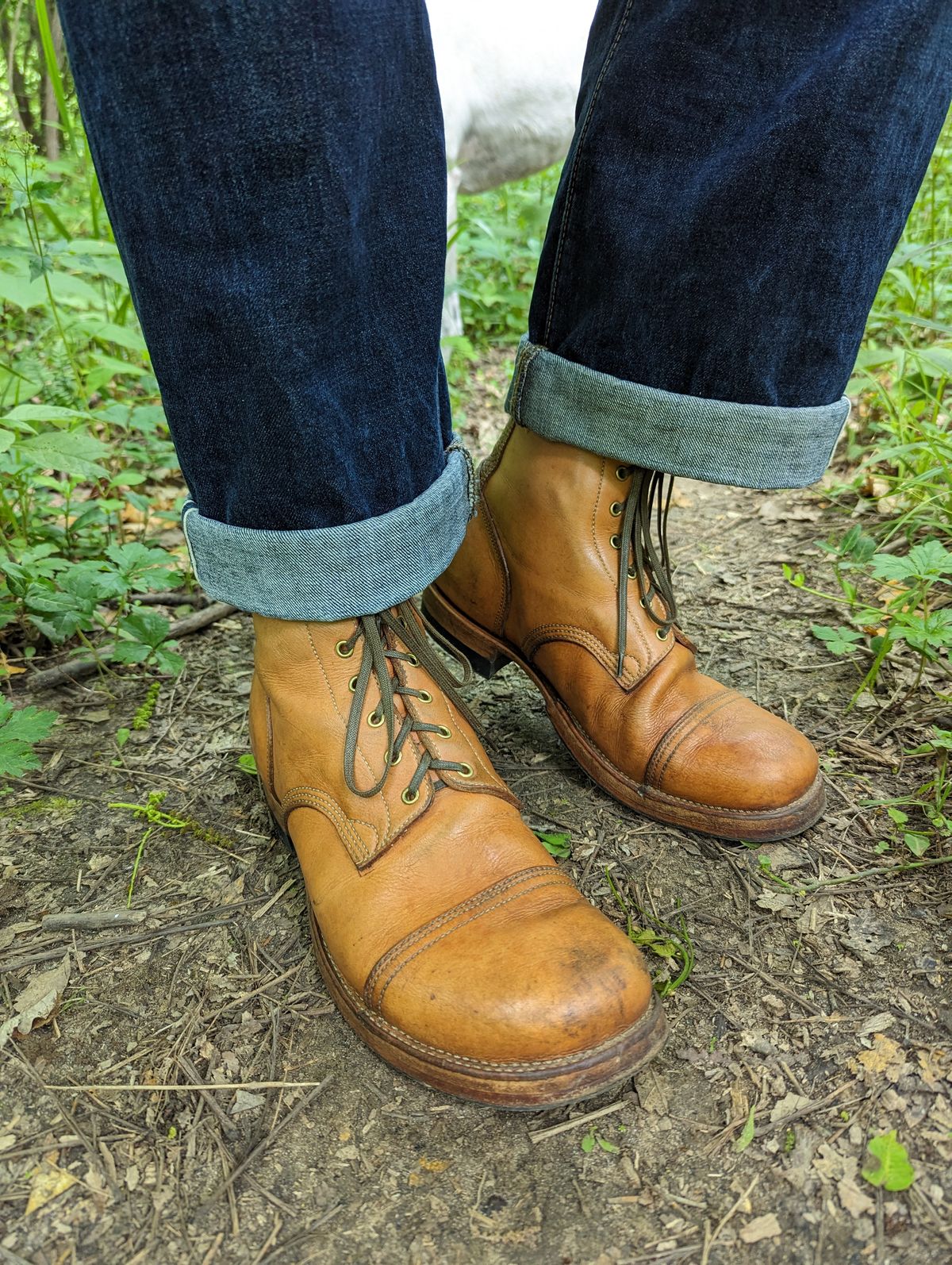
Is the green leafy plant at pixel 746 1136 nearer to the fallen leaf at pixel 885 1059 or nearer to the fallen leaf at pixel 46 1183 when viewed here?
the fallen leaf at pixel 885 1059

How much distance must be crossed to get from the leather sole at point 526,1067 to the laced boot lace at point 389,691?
0.26 metres

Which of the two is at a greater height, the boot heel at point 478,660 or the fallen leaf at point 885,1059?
the boot heel at point 478,660

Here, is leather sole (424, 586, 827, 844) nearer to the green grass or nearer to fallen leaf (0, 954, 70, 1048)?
the green grass

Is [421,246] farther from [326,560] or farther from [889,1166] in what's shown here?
[889,1166]

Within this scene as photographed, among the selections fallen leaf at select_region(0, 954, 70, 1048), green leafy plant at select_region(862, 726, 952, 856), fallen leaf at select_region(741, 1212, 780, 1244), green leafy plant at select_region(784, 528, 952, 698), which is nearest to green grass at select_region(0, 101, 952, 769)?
green leafy plant at select_region(784, 528, 952, 698)

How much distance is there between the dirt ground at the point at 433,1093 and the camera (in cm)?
80

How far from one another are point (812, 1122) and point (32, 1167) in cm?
77

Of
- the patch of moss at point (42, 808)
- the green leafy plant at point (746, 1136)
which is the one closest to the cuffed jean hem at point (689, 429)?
the green leafy plant at point (746, 1136)

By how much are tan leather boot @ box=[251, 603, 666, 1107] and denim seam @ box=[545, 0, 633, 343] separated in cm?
48

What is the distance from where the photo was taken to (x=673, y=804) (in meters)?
1.21

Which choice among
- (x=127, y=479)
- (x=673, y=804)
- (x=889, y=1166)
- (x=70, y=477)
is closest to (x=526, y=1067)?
(x=889, y=1166)

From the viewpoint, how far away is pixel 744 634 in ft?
5.55

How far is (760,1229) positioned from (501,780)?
534 mm

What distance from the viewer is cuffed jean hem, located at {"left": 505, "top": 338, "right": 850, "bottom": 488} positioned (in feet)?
3.66
